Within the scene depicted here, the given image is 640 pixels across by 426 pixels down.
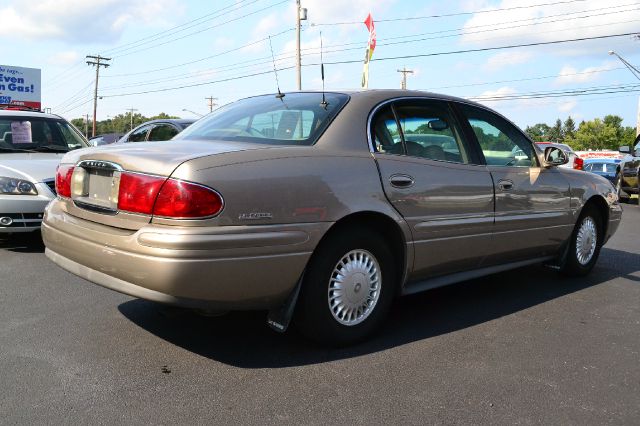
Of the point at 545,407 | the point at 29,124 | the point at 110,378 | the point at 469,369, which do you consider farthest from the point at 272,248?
the point at 29,124

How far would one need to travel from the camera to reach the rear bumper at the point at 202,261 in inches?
112

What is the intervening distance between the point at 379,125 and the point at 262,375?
1.69 metres

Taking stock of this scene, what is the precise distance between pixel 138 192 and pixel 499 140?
287cm

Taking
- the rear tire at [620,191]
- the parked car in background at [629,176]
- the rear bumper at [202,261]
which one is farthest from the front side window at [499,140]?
the rear tire at [620,191]

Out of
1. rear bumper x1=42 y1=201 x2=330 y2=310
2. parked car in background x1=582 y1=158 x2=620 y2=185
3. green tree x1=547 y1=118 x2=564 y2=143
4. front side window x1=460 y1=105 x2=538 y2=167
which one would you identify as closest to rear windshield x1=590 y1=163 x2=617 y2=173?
parked car in background x1=582 y1=158 x2=620 y2=185

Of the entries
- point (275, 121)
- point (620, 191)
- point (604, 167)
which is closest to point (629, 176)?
point (620, 191)

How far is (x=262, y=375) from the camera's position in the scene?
3.12m

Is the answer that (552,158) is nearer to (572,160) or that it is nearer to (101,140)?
(572,160)

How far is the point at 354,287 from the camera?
3490 mm

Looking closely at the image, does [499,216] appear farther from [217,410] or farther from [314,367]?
[217,410]

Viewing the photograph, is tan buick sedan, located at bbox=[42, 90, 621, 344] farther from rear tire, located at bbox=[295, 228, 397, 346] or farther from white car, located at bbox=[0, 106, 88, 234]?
white car, located at bbox=[0, 106, 88, 234]

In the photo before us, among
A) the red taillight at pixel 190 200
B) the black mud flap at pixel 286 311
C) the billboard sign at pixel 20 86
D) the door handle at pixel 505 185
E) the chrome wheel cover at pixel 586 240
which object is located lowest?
the black mud flap at pixel 286 311

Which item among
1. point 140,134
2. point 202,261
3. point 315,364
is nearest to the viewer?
point 202,261

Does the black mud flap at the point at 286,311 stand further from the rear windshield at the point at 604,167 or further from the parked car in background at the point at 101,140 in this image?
the rear windshield at the point at 604,167
